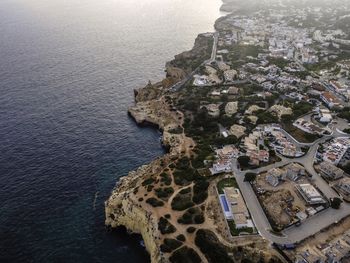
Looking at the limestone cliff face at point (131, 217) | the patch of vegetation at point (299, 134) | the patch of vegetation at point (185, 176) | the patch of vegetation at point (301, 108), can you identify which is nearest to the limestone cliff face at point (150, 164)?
the limestone cliff face at point (131, 217)

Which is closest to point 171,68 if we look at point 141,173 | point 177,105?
point 177,105

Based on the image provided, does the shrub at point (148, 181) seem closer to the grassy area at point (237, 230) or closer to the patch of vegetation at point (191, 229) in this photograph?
the patch of vegetation at point (191, 229)

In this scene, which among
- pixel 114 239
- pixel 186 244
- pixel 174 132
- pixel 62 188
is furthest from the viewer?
pixel 174 132

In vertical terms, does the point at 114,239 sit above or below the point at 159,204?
below

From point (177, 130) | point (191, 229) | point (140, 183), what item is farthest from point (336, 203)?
point (177, 130)

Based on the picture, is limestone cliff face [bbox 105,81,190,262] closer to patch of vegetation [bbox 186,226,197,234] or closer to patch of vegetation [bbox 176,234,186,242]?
patch of vegetation [bbox 176,234,186,242]

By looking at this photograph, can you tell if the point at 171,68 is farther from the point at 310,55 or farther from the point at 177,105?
the point at 310,55

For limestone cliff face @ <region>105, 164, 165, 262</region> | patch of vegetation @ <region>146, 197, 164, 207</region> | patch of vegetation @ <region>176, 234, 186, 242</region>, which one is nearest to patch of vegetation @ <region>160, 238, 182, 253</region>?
patch of vegetation @ <region>176, 234, 186, 242</region>
